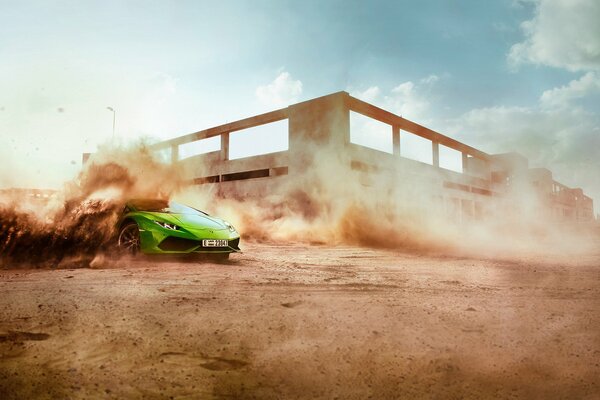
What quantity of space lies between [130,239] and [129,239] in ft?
0.10

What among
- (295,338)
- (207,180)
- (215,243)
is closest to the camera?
(295,338)

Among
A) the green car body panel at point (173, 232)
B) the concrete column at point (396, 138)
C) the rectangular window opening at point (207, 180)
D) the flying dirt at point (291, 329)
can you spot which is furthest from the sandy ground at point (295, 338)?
the rectangular window opening at point (207, 180)

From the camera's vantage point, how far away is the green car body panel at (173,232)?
20.5 ft

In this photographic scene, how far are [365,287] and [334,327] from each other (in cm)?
165

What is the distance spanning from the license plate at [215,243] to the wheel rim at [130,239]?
105 cm

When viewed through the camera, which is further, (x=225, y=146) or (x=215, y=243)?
(x=225, y=146)

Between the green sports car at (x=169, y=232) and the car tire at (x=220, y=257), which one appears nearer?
the green sports car at (x=169, y=232)

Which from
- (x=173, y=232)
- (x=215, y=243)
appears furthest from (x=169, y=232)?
(x=215, y=243)

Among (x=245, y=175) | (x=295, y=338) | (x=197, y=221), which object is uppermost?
(x=245, y=175)

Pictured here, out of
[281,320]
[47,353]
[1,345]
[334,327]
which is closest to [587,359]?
[334,327]

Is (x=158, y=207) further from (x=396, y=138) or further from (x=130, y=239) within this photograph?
(x=396, y=138)

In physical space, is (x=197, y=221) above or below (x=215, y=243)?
above

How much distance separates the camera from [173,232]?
6246mm

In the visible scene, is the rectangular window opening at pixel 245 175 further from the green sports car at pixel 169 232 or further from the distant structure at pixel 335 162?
the green sports car at pixel 169 232
